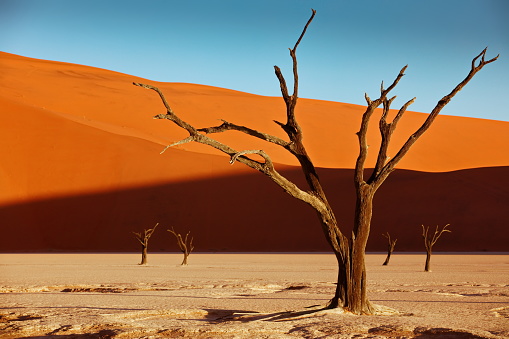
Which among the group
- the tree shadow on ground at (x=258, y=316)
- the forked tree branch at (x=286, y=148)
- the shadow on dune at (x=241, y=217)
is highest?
the shadow on dune at (x=241, y=217)

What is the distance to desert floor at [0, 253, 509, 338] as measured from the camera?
29.0 feet

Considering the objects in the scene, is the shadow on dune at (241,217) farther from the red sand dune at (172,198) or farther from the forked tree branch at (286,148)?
the forked tree branch at (286,148)

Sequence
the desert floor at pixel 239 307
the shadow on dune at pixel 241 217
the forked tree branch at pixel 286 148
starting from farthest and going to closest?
the shadow on dune at pixel 241 217, the forked tree branch at pixel 286 148, the desert floor at pixel 239 307

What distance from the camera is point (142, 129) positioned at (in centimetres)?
6016

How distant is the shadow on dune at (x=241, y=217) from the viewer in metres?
41.5

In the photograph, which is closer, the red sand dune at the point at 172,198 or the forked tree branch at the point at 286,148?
the forked tree branch at the point at 286,148

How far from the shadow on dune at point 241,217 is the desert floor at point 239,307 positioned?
885 inches

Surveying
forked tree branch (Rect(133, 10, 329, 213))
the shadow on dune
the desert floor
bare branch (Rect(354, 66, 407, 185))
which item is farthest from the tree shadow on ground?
the shadow on dune

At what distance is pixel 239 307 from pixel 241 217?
3287cm

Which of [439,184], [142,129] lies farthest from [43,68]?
[439,184]

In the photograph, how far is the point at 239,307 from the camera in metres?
11.7

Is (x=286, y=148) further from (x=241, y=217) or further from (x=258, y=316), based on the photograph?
(x=241, y=217)

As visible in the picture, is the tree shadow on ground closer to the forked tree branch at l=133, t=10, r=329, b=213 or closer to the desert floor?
the desert floor

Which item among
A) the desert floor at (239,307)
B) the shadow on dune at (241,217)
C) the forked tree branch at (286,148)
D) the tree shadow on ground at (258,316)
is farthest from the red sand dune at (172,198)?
the forked tree branch at (286,148)
